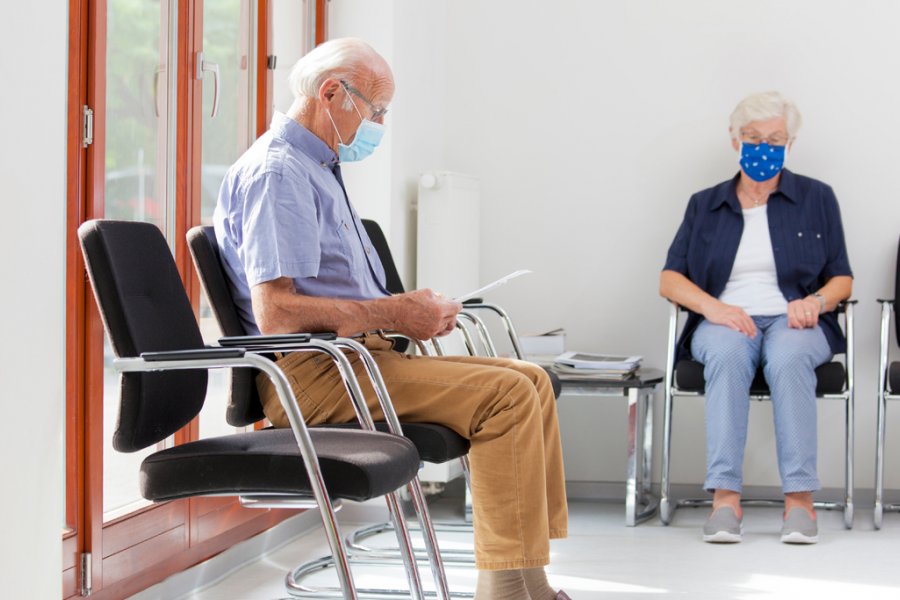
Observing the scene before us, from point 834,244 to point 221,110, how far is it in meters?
1.99

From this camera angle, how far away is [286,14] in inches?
135

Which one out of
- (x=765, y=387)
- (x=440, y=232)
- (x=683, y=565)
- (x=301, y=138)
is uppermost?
(x=301, y=138)

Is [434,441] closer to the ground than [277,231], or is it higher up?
closer to the ground

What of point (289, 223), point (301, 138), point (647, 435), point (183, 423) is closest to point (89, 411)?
point (183, 423)

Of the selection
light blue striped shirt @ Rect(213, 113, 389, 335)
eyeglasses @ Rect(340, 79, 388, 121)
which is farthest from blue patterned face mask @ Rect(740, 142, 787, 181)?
light blue striped shirt @ Rect(213, 113, 389, 335)

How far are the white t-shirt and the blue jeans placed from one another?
0.15 m

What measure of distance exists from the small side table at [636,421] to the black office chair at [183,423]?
5.64 feet

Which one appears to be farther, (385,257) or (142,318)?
(385,257)

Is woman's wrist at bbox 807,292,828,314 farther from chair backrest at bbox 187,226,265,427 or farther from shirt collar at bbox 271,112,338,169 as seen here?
chair backrest at bbox 187,226,265,427

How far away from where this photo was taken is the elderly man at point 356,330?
2.07 m

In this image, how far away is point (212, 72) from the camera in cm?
282

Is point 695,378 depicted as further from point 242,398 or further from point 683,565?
point 242,398

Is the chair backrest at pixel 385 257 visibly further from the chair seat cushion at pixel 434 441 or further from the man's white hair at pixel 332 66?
the chair seat cushion at pixel 434 441

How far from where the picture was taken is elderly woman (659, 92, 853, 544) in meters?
3.40
